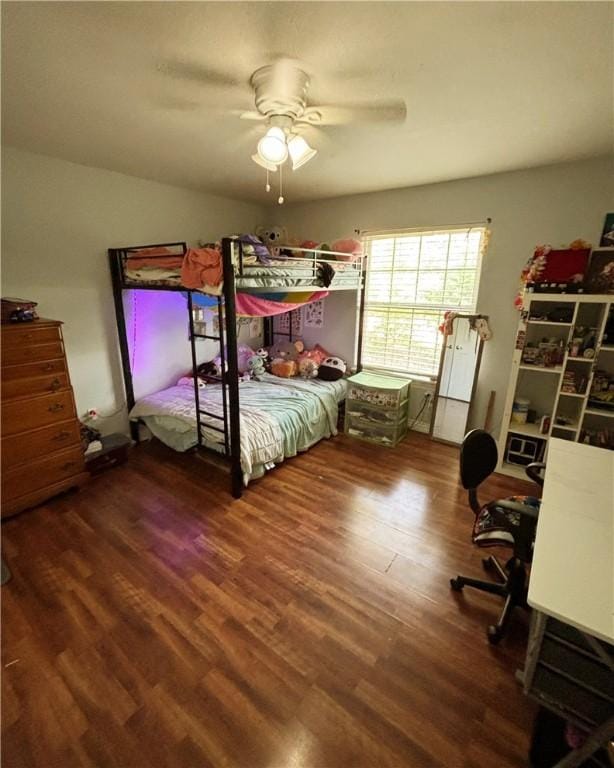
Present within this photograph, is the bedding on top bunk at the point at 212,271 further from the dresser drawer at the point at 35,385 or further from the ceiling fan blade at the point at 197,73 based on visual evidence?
the dresser drawer at the point at 35,385

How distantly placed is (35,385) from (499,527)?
9.76ft

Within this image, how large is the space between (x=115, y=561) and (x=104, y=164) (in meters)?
2.94

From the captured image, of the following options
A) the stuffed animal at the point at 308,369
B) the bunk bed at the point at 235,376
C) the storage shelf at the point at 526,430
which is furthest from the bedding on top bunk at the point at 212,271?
the storage shelf at the point at 526,430

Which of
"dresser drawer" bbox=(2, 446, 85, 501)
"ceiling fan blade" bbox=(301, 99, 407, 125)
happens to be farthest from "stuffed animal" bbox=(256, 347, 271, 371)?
"ceiling fan blade" bbox=(301, 99, 407, 125)

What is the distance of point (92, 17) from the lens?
1128 mm

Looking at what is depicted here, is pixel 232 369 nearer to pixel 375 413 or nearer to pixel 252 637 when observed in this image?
pixel 252 637

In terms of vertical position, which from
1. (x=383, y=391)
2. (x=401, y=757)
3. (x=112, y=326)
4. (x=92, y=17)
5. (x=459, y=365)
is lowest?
(x=401, y=757)

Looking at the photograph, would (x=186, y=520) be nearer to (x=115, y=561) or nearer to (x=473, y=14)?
(x=115, y=561)

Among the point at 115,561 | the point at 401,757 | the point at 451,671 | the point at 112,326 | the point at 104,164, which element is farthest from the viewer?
the point at 112,326

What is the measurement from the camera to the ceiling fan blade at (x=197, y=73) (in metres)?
1.37

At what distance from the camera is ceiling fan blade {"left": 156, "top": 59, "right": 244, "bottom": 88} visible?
1374 millimetres

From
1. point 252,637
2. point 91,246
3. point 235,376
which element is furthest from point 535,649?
point 91,246

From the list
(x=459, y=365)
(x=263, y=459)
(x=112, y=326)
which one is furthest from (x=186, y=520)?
(x=459, y=365)

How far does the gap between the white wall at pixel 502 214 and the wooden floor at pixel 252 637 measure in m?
1.59
